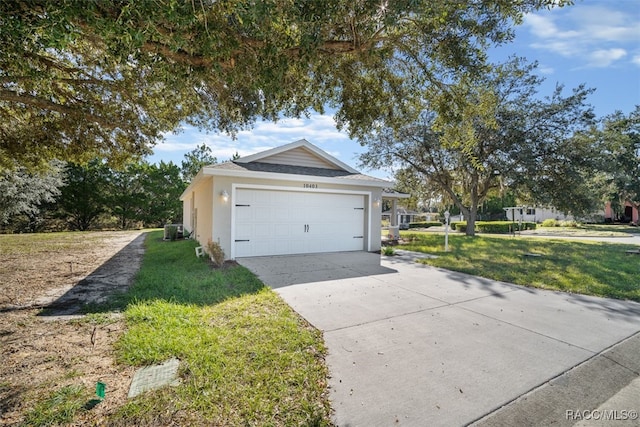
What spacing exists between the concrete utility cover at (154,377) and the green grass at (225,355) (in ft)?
0.27

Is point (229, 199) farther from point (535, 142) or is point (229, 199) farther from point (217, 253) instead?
point (535, 142)

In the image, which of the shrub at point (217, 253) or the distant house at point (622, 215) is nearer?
the shrub at point (217, 253)

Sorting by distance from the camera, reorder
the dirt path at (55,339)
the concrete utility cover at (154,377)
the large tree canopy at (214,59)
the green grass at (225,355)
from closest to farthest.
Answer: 1. the green grass at (225,355)
2. the dirt path at (55,339)
3. the concrete utility cover at (154,377)
4. the large tree canopy at (214,59)

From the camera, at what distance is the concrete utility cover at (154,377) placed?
2.63m

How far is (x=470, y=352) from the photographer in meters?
3.28

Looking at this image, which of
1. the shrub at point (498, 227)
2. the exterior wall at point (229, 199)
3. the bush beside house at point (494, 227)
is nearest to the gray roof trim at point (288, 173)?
the exterior wall at point (229, 199)

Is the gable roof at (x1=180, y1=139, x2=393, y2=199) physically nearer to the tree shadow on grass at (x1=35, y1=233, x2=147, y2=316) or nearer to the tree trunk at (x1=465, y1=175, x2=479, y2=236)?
the tree shadow on grass at (x1=35, y1=233, x2=147, y2=316)

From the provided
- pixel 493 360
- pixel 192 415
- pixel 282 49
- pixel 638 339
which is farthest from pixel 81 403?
pixel 638 339

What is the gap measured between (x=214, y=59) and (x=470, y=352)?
14.6 feet

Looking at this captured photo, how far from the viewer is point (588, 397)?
2551 millimetres

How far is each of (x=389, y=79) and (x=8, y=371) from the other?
21.6 feet

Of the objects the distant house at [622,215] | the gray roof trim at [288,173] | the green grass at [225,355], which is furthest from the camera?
the distant house at [622,215]

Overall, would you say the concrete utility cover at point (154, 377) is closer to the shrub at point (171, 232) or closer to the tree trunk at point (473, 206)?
the shrub at point (171, 232)

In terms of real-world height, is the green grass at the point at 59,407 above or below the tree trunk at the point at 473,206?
below
